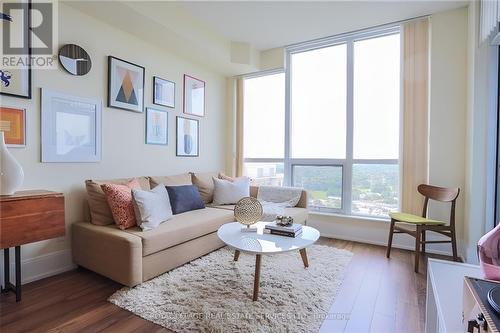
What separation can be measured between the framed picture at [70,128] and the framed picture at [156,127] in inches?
23.4

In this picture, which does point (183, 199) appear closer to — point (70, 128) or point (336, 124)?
point (70, 128)

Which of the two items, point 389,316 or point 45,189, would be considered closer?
point 389,316

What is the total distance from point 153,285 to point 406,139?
3143mm

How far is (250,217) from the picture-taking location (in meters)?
2.32

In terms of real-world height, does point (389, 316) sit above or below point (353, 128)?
below

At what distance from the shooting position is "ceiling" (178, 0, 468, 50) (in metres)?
2.80

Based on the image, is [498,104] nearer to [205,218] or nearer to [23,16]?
[205,218]

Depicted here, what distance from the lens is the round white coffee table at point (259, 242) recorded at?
1.82 meters

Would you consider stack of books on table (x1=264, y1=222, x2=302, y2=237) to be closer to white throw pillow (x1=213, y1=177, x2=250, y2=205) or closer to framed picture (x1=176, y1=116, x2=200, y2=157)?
white throw pillow (x1=213, y1=177, x2=250, y2=205)

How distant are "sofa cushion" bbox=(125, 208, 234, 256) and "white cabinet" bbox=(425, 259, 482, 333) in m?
1.86

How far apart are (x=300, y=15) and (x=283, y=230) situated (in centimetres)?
251

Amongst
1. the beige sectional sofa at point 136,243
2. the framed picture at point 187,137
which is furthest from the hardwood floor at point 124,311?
the framed picture at point 187,137

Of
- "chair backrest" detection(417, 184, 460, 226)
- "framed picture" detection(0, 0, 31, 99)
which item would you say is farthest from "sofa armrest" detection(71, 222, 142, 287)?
"chair backrest" detection(417, 184, 460, 226)

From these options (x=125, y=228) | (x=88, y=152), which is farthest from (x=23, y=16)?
(x=125, y=228)
